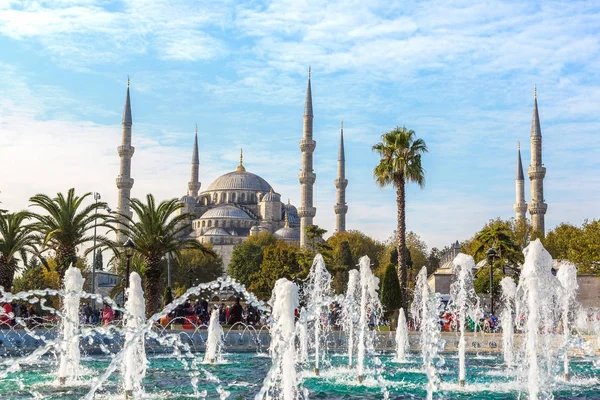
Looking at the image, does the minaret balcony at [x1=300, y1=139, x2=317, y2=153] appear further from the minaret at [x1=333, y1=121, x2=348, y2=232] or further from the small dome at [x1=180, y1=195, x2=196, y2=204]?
the small dome at [x1=180, y1=195, x2=196, y2=204]

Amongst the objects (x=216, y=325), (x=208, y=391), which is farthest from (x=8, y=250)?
(x=208, y=391)

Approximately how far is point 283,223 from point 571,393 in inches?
3172

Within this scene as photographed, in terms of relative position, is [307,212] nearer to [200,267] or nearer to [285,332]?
[200,267]

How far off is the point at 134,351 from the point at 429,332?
349 inches

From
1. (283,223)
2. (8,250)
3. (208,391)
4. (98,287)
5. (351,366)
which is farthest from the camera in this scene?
(283,223)

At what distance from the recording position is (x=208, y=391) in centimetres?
1010

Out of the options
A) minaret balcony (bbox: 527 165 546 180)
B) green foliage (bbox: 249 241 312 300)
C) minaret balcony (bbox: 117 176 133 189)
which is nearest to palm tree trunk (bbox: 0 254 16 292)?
green foliage (bbox: 249 241 312 300)

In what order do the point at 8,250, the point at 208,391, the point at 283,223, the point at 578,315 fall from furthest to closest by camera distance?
the point at 283,223 → the point at 578,315 → the point at 8,250 → the point at 208,391

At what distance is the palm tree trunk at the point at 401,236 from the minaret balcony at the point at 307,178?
123 ft

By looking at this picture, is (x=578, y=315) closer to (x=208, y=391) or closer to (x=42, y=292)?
(x=208, y=391)

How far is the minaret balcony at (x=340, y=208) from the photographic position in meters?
71.1

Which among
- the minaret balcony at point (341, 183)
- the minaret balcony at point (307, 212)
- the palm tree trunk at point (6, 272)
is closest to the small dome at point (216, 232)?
the minaret balcony at point (341, 183)

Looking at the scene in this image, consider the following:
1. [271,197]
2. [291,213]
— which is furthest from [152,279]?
[291,213]

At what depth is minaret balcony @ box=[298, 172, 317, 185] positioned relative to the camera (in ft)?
205
